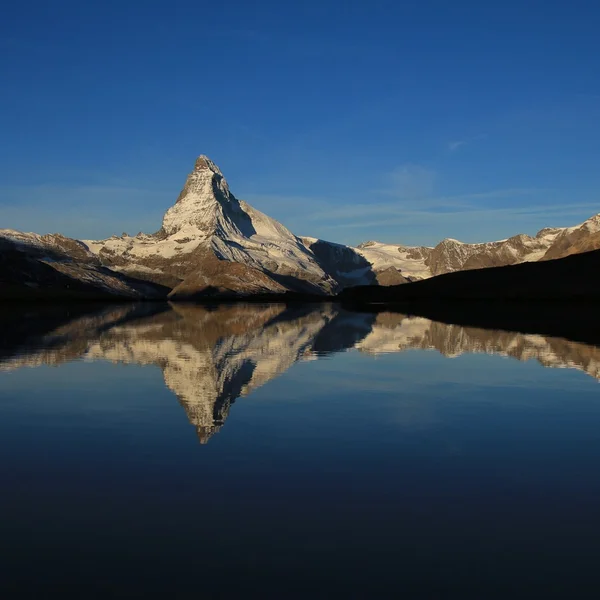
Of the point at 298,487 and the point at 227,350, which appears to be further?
the point at 227,350

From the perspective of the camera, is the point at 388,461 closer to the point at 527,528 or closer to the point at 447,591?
the point at 527,528

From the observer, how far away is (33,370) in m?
52.3

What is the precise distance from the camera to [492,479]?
2242cm

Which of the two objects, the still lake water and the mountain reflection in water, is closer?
the still lake water

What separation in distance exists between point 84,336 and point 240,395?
188 ft

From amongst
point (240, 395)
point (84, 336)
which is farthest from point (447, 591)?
point (84, 336)

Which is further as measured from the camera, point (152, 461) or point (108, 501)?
point (152, 461)

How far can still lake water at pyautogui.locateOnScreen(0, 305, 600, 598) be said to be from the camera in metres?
15.1

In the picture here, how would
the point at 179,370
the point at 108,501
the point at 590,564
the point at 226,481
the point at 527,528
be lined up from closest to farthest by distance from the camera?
1. the point at 590,564
2. the point at 527,528
3. the point at 108,501
4. the point at 226,481
5. the point at 179,370

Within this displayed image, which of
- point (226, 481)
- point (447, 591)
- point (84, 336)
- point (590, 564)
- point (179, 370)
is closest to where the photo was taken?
point (447, 591)

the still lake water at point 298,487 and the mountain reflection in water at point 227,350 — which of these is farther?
the mountain reflection in water at point 227,350

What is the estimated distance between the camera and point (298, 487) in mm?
21344

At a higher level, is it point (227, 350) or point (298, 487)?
point (227, 350)

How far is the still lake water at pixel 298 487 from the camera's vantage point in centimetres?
1505
